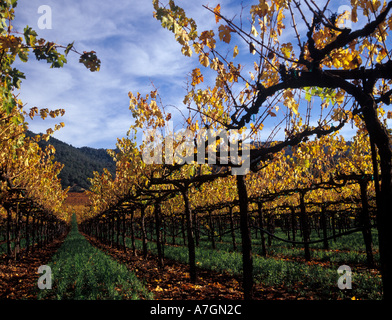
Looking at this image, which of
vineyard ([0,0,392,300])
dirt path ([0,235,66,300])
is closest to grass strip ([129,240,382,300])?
vineyard ([0,0,392,300])

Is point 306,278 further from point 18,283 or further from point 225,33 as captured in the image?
point 18,283

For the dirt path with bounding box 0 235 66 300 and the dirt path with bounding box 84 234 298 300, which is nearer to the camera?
the dirt path with bounding box 84 234 298 300

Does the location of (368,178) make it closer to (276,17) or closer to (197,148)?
(197,148)

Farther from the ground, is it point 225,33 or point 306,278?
point 225,33

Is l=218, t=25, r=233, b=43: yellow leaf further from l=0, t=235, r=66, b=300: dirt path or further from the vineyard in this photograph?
l=0, t=235, r=66, b=300: dirt path

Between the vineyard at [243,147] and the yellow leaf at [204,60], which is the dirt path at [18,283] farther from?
the yellow leaf at [204,60]

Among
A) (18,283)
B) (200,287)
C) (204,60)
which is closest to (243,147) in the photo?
(204,60)

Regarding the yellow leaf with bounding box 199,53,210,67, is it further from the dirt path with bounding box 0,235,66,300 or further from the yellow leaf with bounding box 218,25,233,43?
the dirt path with bounding box 0,235,66,300

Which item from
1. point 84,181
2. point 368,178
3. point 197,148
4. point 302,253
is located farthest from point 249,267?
point 84,181

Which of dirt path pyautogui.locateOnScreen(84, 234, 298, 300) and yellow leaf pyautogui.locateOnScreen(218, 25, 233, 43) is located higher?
yellow leaf pyautogui.locateOnScreen(218, 25, 233, 43)

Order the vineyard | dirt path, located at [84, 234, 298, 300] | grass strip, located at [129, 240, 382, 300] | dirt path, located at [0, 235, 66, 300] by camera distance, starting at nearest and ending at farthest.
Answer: the vineyard → grass strip, located at [129, 240, 382, 300] → dirt path, located at [84, 234, 298, 300] → dirt path, located at [0, 235, 66, 300]

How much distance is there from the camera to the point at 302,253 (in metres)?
15.1

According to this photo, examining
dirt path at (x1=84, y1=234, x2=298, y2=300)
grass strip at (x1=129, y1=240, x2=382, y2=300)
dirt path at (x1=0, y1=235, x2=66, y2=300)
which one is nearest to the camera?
grass strip at (x1=129, y1=240, x2=382, y2=300)

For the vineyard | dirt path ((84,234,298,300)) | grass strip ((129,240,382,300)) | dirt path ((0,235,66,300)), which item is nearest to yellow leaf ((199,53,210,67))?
the vineyard
